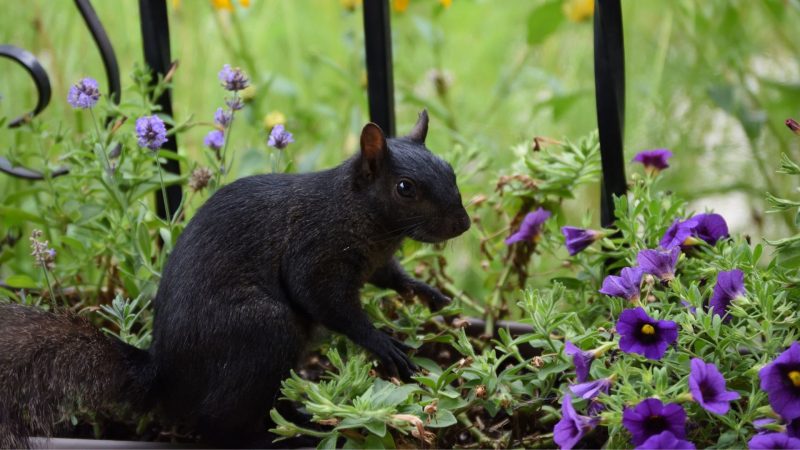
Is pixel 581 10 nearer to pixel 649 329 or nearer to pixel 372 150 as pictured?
pixel 372 150

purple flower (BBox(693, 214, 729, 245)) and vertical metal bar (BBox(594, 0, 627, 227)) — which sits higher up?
vertical metal bar (BBox(594, 0, 627, 227))

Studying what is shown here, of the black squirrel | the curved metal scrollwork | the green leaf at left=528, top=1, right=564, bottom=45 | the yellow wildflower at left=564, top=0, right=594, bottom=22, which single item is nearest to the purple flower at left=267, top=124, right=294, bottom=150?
the black squirrel

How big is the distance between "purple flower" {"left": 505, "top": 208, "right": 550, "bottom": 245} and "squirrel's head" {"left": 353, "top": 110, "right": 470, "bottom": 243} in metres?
0.18

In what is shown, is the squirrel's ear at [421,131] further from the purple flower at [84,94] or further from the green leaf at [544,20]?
the green leaf at [544,20]

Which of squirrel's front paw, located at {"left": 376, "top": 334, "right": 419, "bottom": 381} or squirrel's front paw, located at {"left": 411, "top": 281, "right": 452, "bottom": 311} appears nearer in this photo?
squirrel's front paw, located at {"left": 376, "top": 334, "right": 419, "bottom": 381}

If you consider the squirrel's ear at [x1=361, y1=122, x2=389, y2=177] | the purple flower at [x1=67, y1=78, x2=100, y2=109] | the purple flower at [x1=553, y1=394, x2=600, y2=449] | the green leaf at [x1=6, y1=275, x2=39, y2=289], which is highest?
the purple flower at [x1=67, y1=78, x2=100, y2=109]

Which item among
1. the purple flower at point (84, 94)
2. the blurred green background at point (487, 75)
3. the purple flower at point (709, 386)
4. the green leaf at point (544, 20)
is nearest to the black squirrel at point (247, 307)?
the purple flower at point (84, 94)

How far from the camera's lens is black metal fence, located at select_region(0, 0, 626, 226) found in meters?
1.51

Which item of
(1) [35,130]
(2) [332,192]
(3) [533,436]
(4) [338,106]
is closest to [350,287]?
(2) [332,192]

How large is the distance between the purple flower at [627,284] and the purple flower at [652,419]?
0.19 m

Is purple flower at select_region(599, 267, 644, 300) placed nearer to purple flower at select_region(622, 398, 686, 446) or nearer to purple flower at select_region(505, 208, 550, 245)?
purple flower at select_region(622, 398, 686, 446)

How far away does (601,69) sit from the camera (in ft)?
4.96

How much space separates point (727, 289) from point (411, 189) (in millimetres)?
470

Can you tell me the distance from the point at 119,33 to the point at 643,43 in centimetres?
169
